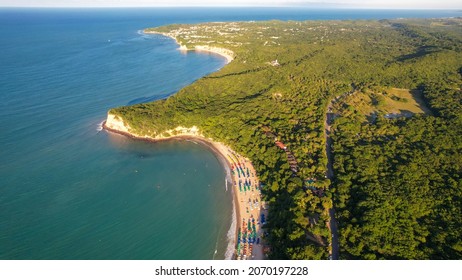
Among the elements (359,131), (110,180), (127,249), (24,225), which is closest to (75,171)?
(110,180)

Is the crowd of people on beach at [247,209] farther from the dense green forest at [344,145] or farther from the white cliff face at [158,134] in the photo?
the white cliff face at [158,134]

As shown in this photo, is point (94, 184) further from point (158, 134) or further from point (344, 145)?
point (344, 145)

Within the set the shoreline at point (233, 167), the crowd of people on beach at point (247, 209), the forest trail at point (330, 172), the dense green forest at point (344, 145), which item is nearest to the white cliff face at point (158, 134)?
the shoreline at point (233, 167)

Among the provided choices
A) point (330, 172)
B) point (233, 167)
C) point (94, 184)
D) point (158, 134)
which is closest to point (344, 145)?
point (330, 172)

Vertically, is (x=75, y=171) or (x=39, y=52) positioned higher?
(x=39, y=52)

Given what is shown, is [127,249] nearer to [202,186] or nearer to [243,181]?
[202,186]

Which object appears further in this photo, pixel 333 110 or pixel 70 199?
pixel 333 110

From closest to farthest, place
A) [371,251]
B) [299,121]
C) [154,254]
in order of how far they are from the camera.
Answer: [371,251]
[154,254]
[299,121]
